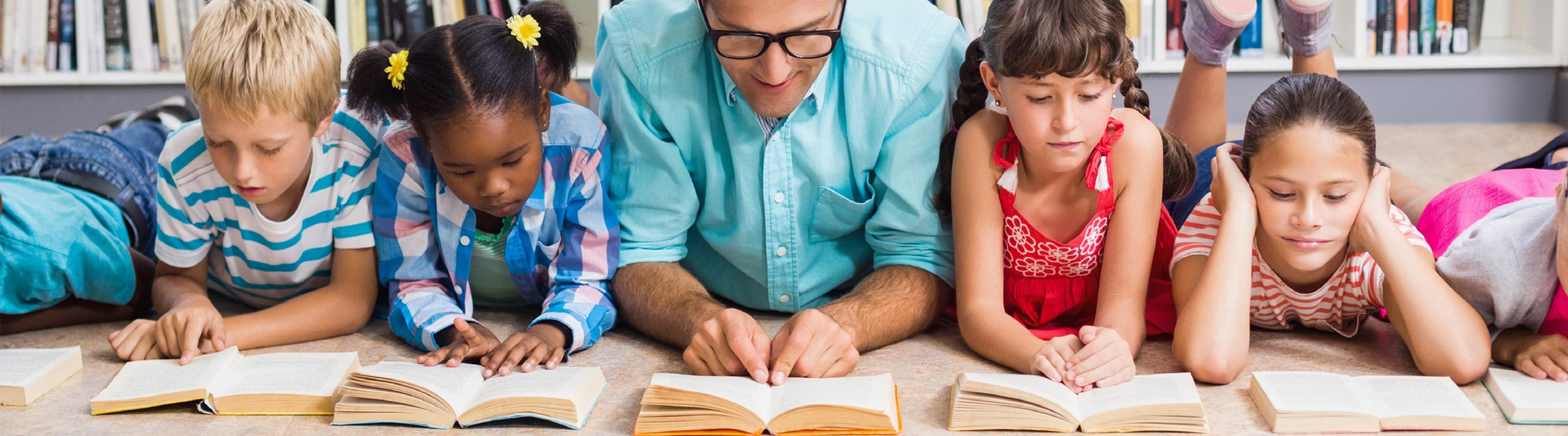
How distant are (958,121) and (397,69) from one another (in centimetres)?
84

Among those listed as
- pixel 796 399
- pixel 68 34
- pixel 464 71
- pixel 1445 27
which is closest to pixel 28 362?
pixel 464 71

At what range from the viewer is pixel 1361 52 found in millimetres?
3242

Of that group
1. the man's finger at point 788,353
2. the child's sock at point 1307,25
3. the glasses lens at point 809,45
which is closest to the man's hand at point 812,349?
the man's finger at point 788,353

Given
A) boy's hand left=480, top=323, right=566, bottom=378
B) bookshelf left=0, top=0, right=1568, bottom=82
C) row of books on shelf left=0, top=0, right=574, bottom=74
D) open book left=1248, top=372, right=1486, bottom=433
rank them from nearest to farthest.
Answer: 1. open book left=1248, top=372, right=1486, bottom=433
2. boy's hand left=480, top=323, right=566, bottom=378
3. bookshelf left=0, top=0, right=1568, bottom=82
4. row of books on shelf left=0, top=0, right=574, bottom=74

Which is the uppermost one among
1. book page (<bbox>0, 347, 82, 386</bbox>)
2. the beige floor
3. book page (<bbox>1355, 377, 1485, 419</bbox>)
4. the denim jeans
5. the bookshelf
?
the bookshelf

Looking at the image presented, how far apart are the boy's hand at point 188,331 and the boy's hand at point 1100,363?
1.21 m

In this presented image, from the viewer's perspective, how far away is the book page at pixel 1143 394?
1.37 m

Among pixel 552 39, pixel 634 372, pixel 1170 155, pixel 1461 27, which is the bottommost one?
pixel 634 372

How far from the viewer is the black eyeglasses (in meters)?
1.56

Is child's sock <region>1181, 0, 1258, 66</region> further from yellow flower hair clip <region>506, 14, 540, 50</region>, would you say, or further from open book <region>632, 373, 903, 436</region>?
yellow flower hair clip <region>506, 14, 540, 50</region>

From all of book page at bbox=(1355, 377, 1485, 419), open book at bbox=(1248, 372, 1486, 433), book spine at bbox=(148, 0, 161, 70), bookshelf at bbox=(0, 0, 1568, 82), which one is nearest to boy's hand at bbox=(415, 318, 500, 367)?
open book at bbox=(1248, 372, 1486, 433)

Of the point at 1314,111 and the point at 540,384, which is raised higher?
the point at 1314,111

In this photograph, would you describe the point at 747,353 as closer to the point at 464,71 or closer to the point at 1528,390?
the point at 464,71

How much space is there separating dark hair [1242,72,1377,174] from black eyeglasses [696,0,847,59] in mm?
595
